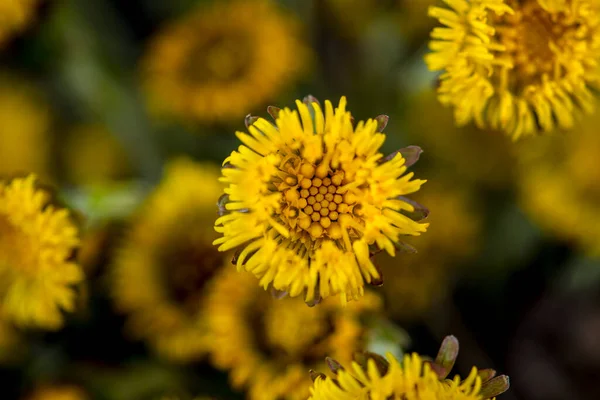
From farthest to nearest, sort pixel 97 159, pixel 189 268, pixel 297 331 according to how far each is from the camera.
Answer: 1. pixel 97 159
2. pixel 189 268
3. pixel 297 331

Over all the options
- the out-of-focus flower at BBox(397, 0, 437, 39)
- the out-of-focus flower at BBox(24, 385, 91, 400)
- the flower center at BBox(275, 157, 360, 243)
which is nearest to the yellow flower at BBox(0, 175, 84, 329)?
the out-of-focus flower at BBox(24, 385, 91, 400)

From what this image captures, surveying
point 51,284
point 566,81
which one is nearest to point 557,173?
point 566,81

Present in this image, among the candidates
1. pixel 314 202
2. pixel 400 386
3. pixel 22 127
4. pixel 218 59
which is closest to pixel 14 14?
pixel 218 59

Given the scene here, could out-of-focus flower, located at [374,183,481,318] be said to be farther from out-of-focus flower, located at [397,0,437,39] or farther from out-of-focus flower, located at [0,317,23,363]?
out-of-focus flower, located at [0,317,23,363]

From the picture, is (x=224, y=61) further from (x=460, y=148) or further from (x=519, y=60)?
(x=519, y=60)

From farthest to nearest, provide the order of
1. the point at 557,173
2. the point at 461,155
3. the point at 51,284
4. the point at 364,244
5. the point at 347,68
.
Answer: the point at 347,68 < the point at 461,155 < the point at 557,173 < the point at 51,284 < the point at 364,244

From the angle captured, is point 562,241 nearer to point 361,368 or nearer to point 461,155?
point 461,155

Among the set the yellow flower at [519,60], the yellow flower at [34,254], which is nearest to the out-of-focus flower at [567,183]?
the yellow flower at [519,60]
